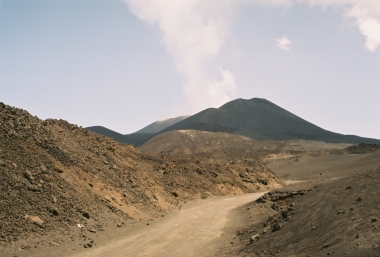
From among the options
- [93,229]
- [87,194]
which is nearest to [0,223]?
[93,229]

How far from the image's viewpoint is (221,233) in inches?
626

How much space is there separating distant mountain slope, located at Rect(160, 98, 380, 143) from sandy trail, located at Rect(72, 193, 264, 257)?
91.7 m

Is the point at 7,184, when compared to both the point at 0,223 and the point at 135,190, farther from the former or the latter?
the point at 135,190

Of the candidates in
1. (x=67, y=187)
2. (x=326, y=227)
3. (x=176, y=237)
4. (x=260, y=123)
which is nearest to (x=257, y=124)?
(x=260, y=123)

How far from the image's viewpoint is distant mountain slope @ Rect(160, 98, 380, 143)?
115150 mm

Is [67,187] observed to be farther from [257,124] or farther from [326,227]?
[257,124]

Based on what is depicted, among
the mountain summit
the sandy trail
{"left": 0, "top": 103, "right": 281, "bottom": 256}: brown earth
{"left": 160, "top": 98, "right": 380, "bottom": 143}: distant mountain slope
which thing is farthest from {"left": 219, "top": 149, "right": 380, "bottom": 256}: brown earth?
{"left": 160, "top": 98, "right": 380, "bottom": 143}: distant mountain slope

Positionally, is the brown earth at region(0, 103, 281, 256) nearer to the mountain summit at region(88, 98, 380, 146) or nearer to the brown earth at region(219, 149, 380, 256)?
the brown earth at region(219, 149, 380, 256)

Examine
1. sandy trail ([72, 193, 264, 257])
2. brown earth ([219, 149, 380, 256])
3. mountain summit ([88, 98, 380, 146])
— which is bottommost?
sandy trail ([72, 193, 264, 257])

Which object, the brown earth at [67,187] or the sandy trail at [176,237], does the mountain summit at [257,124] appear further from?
the sandy trail at [176,237]

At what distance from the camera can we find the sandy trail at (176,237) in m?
12.8

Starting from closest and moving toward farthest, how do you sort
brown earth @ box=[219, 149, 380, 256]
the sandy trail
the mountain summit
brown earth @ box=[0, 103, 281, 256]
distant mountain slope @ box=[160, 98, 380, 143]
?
brown earth @ box=[219, 149, 380, 256], the sandy trail, brown earth @ box=[0, 103, 281, 256], the mountain summit, distant mountain slope @ box=[160, 98, 380, 143]

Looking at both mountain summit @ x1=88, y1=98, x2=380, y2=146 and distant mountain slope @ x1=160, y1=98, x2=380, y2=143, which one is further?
distant mountain slope @ x1=160, y1=98, x2=380, y2=143

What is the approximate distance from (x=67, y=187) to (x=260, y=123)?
11684 cm
